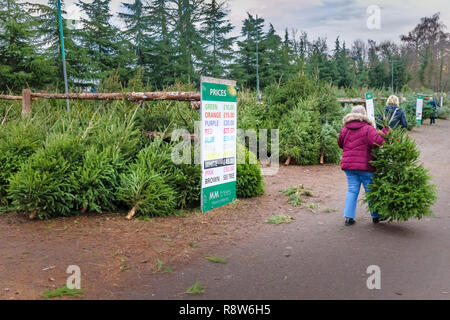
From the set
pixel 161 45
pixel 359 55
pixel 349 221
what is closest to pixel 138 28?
pixel 161 45

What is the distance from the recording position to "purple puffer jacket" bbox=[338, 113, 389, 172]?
5957 millimetres

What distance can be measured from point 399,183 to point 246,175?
9.59 ft

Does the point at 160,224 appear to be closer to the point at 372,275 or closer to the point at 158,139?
the point at 158,139

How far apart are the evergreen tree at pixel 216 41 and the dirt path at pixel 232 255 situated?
103ft

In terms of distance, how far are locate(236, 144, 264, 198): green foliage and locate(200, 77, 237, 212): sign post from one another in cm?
33

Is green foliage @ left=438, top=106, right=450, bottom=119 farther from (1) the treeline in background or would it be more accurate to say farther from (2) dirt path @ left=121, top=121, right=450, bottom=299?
(2) dirt path @ left=121, top=121, right=450, bottom=299

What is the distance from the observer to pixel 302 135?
11992 mm

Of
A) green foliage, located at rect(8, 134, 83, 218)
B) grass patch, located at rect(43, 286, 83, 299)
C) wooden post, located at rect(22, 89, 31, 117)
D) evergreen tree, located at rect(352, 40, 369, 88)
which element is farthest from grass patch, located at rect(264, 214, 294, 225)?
evergreen tree, located at rect(352, 40, 369, 88)

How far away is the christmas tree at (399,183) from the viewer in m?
5.54

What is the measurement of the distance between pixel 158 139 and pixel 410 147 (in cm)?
393

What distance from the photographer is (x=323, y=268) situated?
4402mm

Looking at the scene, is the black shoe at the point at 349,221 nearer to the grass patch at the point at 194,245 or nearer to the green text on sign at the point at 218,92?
the grass patch at the point at 194,245

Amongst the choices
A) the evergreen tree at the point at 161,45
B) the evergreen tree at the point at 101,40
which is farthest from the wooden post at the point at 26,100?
the evergreen tree at the point at 161,45
